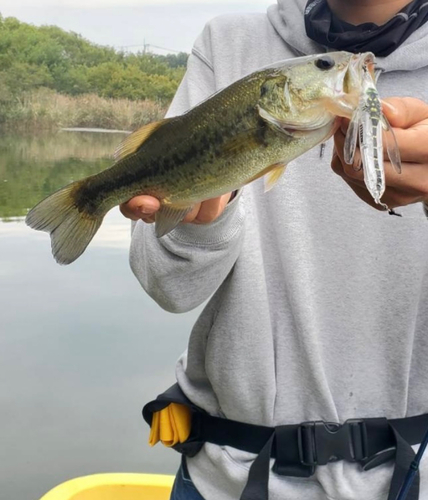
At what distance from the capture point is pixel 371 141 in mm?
908

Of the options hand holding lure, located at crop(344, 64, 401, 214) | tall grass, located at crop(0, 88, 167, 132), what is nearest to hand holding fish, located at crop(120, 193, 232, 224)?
hand holding lure, located at crop(344, 64, 401, 214)

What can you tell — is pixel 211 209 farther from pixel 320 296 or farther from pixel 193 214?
pixel 320 296

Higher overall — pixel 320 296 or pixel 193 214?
pixel 193 214

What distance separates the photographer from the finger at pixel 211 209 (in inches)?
49.7

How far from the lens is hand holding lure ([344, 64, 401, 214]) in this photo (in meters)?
0.91

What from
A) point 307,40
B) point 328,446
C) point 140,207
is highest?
point 307,40

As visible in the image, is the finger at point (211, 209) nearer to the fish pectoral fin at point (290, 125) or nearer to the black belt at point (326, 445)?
the fish pectoral fin at point (290, 125)

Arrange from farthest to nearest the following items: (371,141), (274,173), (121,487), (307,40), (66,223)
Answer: (121,487) < (307,40) < (66,223) < (274,173) < (371,141)

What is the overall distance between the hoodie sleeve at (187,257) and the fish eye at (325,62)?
34 cm

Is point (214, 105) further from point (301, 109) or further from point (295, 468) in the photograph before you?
point (295, 468)

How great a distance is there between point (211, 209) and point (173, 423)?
0.55 meters

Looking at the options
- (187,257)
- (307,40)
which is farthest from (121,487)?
(307,40)

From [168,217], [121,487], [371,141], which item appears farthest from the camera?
[121,487]

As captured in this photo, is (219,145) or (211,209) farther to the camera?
(211,209)
